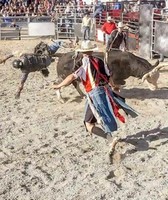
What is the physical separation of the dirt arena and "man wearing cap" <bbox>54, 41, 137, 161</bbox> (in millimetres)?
406

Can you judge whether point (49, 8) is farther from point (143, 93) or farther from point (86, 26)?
point (143, 93)

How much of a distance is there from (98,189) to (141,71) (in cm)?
390

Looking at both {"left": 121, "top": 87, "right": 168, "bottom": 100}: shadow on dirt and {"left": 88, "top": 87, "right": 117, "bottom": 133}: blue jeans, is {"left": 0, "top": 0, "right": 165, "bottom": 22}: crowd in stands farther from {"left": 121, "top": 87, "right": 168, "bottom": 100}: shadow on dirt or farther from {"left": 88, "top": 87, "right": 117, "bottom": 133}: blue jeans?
{"left": 88, "top": 87, "right": 117, "bottom": 133}: blue jeans

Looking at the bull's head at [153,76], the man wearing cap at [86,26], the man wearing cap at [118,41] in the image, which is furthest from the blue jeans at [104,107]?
the man wearing cap at [86,26]

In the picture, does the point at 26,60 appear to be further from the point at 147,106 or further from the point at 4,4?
the point at 4,4

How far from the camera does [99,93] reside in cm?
548

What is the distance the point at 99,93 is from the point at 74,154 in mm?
874

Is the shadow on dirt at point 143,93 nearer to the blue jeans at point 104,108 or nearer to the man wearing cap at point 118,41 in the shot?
the man wearing cap at point 118,41

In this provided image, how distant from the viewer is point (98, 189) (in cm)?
477

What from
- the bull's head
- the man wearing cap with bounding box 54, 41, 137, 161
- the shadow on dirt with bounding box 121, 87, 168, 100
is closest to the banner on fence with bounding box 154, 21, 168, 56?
the shadow on dirt with bounding box 121, 87, 168, 100

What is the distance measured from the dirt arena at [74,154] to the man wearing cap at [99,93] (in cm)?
41

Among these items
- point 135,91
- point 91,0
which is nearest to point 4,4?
point 91,0

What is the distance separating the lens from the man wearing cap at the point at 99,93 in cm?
536

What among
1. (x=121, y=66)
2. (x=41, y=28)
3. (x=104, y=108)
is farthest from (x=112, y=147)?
(x=41, y=28)
